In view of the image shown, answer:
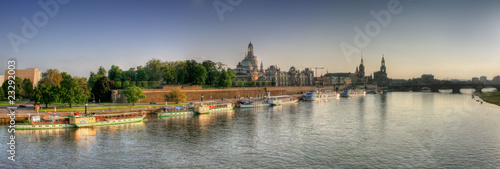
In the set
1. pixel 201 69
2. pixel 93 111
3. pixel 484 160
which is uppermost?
pixel 201 69

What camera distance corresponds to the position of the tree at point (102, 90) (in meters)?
59.6

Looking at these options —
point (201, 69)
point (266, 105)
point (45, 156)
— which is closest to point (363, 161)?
point (45, 156)

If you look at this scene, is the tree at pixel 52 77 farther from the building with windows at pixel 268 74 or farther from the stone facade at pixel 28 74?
the building with windows at pixel 268 74

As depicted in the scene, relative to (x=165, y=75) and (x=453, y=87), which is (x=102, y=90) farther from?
(x=453, y=87)

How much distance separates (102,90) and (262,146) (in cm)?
4146

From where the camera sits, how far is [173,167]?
22.5 m

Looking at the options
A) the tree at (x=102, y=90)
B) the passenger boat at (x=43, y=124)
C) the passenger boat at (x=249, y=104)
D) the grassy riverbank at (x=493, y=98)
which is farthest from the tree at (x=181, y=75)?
the grassy riverbank at (x=493, y=98)

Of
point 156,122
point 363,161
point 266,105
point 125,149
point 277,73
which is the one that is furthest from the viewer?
point 277,73

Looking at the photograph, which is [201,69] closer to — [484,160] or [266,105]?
[266,105]

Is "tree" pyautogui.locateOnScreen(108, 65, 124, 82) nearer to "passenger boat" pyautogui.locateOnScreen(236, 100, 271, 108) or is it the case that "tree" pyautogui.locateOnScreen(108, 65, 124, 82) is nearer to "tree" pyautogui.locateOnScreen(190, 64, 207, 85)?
"tree" pyautogui.locateOnScreen(190, 64, 207, 85)

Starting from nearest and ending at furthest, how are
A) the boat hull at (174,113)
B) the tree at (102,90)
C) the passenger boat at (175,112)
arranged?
1. the boat hull at (174,113)
2. the passenger boat at (175,112)
3. the tree at (102,90)

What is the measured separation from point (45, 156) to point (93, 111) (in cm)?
2011

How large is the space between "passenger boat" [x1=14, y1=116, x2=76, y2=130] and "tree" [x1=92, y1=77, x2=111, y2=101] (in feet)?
73.5

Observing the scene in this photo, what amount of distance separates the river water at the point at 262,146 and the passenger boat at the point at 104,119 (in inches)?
64.8
